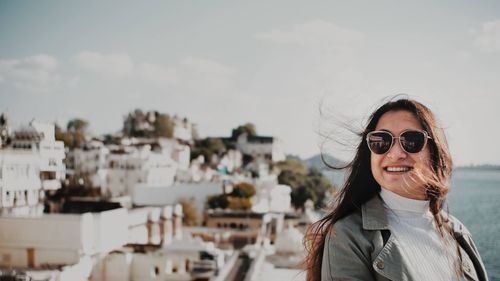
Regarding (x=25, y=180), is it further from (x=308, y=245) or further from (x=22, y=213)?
(x=308, y=245)

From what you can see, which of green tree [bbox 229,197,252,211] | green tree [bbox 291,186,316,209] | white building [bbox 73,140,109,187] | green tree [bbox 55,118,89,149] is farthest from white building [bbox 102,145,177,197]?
green tree [bbox 291,186,316,209]

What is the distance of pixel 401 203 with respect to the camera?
1.99ft

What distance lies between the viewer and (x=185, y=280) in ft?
19.4

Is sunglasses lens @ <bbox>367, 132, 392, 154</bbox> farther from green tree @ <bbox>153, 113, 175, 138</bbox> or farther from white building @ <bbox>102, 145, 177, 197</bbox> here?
green tree @ <bbox>153, 113, 175, 138</bbox>

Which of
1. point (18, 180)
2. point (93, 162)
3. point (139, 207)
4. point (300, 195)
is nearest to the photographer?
point (18, 180)

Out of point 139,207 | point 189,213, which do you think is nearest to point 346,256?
point 139,207

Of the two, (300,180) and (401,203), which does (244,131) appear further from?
(401,203)

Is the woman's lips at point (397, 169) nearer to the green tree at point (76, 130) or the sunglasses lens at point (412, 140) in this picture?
the sunglasses lens at point (412, 140)

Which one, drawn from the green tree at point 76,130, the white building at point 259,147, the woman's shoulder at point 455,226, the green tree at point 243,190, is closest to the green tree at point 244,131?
the white building at point 259,147

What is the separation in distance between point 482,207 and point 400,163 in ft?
3.35

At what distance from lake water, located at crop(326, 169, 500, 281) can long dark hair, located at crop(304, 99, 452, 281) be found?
695 millimetres

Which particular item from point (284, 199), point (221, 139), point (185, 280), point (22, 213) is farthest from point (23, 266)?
point (221, 139)

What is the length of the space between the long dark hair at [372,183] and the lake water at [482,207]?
2.28 ft

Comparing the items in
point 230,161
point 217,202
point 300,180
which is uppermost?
point 230,161
